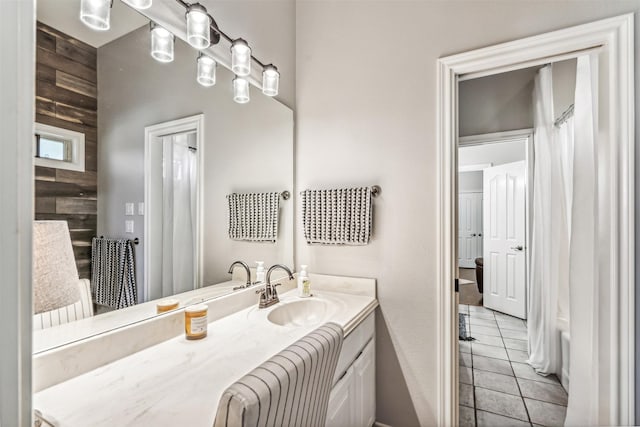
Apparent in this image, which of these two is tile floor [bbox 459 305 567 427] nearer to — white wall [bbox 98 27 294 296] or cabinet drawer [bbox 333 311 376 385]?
cabinet drawer [bbox 333 311 376 385]

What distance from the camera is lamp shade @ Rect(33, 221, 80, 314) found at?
23.5 inches

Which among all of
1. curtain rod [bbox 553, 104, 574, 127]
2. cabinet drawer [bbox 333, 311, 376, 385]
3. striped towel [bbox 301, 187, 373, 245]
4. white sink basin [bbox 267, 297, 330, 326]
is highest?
curtain rod [bbox 553, 104, 574, 127]

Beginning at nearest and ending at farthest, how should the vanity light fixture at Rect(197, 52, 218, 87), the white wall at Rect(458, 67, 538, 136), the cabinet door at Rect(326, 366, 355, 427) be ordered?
1. the cabinet door at Rect(326, 366, 355, 427)
2. the vanity light fixture at Rect(197, 52, 218, 87)
3. the white wall at Rect(458, 67, 538, 136)

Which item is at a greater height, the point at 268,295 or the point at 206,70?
the point at 206,70

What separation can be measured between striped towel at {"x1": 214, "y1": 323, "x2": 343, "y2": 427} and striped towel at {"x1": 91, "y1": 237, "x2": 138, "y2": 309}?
0.64 metres

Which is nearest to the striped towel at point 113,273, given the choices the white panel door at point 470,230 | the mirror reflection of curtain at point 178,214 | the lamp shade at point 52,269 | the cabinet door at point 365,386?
the mirror reflection of curtain at point 178,214

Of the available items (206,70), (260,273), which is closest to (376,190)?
(260,273)

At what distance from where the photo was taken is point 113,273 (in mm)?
965

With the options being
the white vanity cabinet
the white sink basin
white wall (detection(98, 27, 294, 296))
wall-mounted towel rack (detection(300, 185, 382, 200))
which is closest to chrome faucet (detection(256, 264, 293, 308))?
the white sink basin

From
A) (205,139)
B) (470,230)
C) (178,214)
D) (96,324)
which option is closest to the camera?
(96,324)

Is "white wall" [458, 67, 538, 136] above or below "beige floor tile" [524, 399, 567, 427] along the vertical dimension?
above

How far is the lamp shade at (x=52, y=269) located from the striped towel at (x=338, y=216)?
120 centimetres

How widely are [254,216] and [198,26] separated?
2.88 ft
